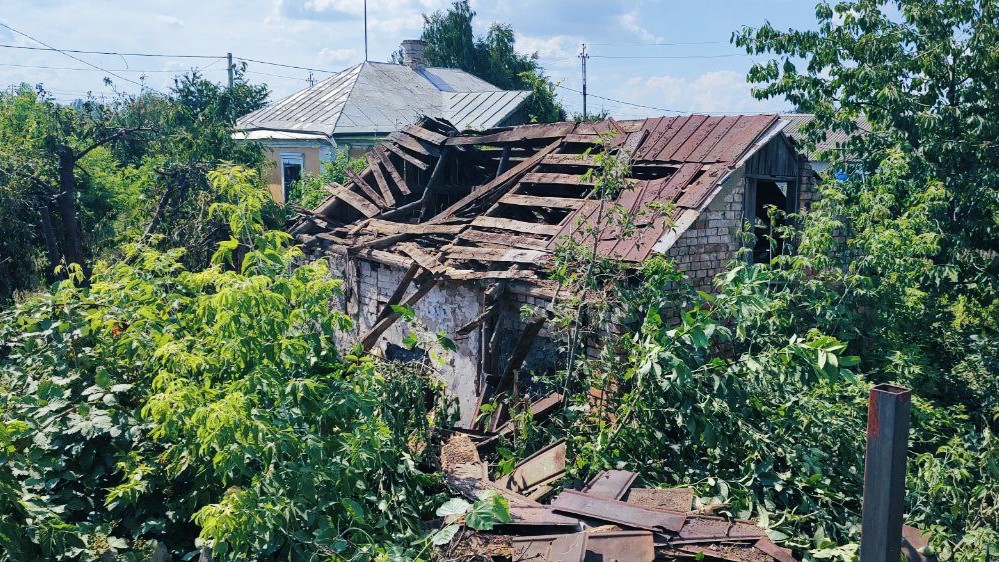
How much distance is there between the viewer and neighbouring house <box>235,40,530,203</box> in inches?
796

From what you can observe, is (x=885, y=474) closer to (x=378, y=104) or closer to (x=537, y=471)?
(x=537, y=471)

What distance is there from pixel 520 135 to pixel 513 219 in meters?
1.78

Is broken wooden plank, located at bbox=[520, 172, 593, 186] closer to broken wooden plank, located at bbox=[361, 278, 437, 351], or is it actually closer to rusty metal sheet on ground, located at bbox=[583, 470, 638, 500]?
broken wooden plank, located at bbox=[361, 278, 437, 351]

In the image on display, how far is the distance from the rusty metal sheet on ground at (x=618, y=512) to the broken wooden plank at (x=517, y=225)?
3.80m

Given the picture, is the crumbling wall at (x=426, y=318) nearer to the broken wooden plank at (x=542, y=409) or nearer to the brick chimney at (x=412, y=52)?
the broken wooden plank at (x=542, y=409)

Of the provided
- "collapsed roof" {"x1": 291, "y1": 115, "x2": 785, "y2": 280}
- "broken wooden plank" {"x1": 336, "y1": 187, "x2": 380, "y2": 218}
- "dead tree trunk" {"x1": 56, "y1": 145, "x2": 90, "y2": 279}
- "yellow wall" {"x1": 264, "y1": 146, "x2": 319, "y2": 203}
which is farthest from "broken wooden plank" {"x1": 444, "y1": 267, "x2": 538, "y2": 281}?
"yellow wall" {"x1": 264, "y1": 146, "x2": 319, "y2": 203}

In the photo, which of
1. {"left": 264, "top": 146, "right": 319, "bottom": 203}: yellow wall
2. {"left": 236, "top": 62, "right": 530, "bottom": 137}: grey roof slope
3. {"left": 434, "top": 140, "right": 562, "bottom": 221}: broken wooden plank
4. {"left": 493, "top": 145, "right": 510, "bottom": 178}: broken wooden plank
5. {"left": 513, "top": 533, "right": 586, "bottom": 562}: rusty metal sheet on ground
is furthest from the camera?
{"left": 264, "top": 146, "right": 319, "bottom": 203}: yellow wall

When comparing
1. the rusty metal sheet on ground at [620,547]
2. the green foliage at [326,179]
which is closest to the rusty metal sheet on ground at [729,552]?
the rusty metal sheet on ground at [620,547]

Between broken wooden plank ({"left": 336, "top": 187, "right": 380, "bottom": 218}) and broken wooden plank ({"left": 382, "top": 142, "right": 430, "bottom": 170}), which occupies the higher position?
broken wooden plank ({"left": 382, "top": 142, "right": 430, "bottom": 170})

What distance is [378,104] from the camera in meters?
22.0

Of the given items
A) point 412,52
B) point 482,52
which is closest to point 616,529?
point 412,52

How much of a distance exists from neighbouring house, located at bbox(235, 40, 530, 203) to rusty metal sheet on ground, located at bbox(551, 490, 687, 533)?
14.5m

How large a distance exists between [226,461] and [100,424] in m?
1.06

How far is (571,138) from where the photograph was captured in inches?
401
